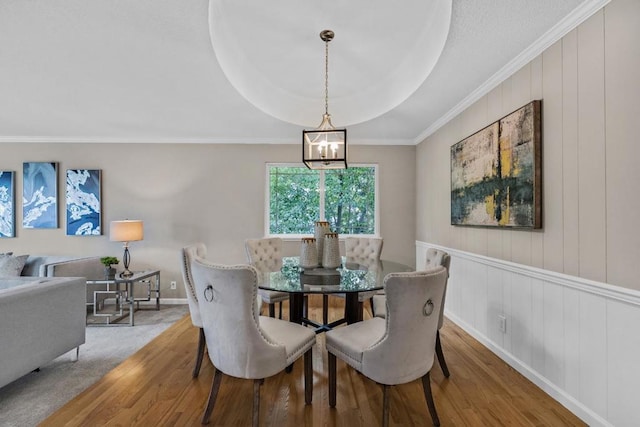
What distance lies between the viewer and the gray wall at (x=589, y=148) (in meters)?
1.53

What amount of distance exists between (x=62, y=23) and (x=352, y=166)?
3.43 metres

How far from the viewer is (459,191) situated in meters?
3.23

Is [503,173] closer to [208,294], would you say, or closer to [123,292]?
[208,294]

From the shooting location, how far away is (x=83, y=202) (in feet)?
14.3

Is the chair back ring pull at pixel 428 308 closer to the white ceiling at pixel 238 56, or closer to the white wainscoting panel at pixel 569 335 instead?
the white wainscoting panel at pixel 569 335

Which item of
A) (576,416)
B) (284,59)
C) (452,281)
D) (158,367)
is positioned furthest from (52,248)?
(576,416)

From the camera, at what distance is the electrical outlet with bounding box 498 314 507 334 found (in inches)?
98.7

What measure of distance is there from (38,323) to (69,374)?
1.66 feet

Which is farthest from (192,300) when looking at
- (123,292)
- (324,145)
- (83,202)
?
(83,202)

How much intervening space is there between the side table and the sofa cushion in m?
0.74

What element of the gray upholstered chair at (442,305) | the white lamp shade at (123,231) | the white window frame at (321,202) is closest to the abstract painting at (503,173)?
the gray upholstered chair at (442,305)

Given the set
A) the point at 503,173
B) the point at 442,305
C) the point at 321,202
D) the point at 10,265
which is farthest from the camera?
the point at 321,202

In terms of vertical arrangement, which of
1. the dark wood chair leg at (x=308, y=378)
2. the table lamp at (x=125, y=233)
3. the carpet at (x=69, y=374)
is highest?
the table lamp at (x=125, y=233)

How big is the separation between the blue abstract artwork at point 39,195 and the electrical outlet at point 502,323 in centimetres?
566
